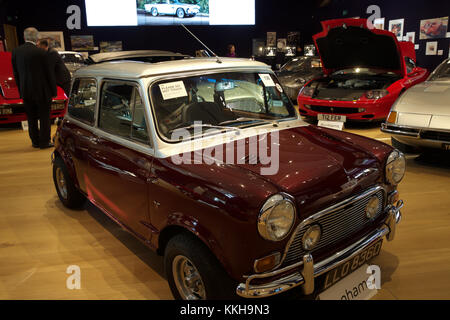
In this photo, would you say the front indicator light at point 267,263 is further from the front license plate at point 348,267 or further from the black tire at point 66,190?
the black tire at point 66,190

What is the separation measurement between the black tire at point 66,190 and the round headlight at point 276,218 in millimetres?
2421

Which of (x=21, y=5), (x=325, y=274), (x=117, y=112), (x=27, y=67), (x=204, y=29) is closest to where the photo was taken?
(x=325, y=274)

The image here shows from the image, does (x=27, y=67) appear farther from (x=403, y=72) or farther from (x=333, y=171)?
(x=403, y=72)

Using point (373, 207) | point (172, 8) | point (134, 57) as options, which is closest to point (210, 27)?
point (172, 8)

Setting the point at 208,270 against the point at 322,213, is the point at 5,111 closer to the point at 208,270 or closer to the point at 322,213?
the point at 208,270

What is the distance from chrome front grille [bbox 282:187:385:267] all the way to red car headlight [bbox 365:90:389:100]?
4.45 m

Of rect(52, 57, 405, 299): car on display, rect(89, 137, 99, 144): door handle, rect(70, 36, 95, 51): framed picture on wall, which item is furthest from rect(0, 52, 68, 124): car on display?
rect(70, 36, 95, 51): framed picture on wall

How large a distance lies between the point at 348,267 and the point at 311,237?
0.35m

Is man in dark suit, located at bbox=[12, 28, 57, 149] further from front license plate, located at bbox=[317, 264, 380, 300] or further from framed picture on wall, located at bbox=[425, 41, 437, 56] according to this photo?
framed picture on wall, located at bbox=[425, 41, 437, 56]

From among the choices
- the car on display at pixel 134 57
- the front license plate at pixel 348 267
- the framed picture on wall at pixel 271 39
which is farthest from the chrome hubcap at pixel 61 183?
the framed picture on wall at pixel 271 39
